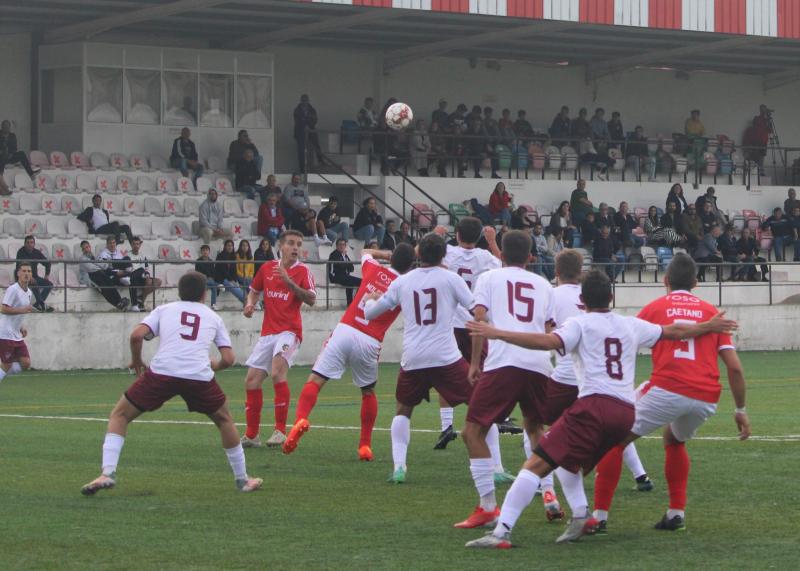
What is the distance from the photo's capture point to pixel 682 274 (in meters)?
9.73

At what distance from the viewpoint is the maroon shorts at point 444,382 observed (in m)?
11.5

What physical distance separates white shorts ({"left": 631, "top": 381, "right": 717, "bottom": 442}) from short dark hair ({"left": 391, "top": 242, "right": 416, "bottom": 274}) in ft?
10.7

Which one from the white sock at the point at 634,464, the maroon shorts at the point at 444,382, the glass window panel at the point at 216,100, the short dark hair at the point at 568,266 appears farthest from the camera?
the glass window panel at the point at 216,100

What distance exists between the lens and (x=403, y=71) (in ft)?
135

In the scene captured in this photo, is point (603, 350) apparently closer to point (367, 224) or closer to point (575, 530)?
point (575, 530)

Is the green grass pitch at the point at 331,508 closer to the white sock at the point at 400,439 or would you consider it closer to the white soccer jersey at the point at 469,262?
the white sock at the point at 400,439

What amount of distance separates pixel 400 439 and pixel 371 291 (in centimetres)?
168

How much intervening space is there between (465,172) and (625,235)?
14.8 ft

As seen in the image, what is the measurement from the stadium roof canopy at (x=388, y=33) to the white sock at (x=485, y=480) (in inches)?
909

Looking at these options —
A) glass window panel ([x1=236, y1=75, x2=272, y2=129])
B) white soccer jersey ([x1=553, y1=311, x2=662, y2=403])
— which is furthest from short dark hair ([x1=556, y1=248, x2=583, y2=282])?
glass window panel ([x1=236, y1=75, x2=272, y2=129])

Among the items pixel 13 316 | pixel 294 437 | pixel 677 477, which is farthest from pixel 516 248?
pixel 13 316

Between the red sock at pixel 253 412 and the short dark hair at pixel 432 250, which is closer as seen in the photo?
the short dark hair at pixel 432 250

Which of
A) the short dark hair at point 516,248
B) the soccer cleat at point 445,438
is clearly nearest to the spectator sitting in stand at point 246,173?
the soccer cleat at point 445,438

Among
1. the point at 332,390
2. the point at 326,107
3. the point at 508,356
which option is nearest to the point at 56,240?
the point at 332,390
